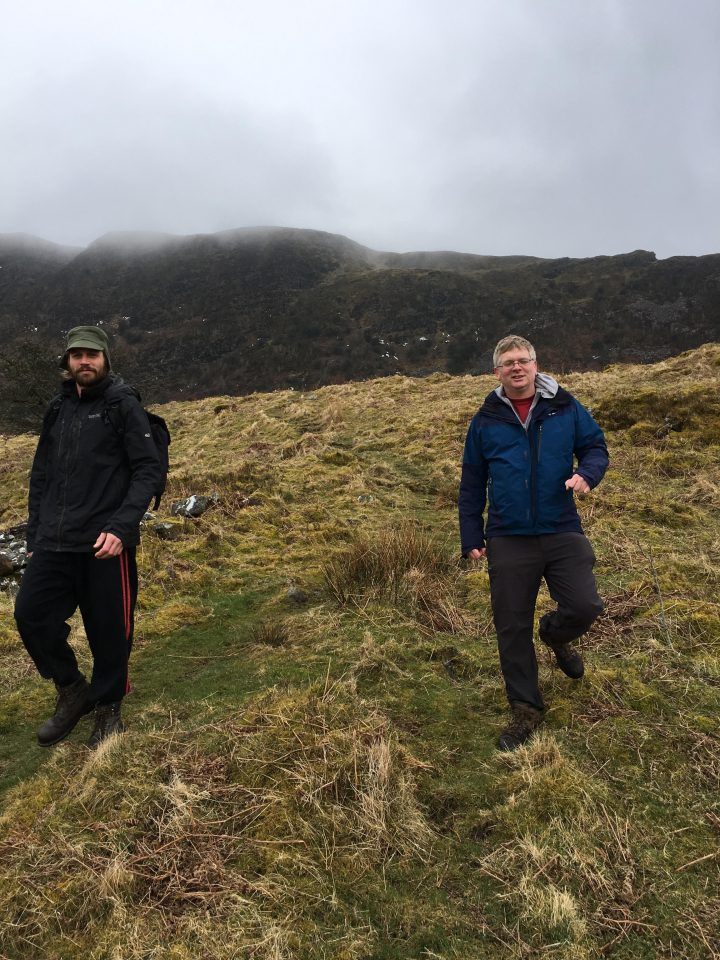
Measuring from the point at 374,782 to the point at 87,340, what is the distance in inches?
130

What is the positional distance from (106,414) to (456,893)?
3.43m

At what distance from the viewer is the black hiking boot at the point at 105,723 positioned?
377 centimetres

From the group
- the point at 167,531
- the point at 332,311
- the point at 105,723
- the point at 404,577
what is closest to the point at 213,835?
the point at 105,723

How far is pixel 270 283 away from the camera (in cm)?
12912

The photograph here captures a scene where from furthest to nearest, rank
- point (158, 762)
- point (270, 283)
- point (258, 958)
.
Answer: point (270, 283)
point (158, 762)
point (258, 958)

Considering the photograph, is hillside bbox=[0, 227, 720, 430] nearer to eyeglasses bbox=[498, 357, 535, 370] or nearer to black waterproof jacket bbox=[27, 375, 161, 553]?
black waterproof jacket bbox=[27, 375, 161, 553]

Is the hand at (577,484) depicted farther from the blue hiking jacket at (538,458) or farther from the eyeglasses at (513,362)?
the eyeglasses at (513,362)

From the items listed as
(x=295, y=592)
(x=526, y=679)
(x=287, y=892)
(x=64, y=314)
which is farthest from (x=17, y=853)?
(x=64, y=314)

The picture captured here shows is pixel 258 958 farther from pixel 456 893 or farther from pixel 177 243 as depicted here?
pixel 177 243

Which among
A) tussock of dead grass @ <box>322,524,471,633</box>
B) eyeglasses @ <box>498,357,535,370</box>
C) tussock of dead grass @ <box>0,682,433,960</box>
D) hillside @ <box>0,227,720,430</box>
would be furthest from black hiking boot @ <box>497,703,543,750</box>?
hillside @ <box>0,227,720,430</box>

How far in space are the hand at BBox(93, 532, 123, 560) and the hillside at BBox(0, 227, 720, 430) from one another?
63968 mm

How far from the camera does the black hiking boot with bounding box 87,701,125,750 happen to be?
148 inches

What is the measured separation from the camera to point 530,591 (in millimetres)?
3623

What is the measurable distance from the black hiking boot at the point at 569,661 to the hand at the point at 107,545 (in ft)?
9.86
